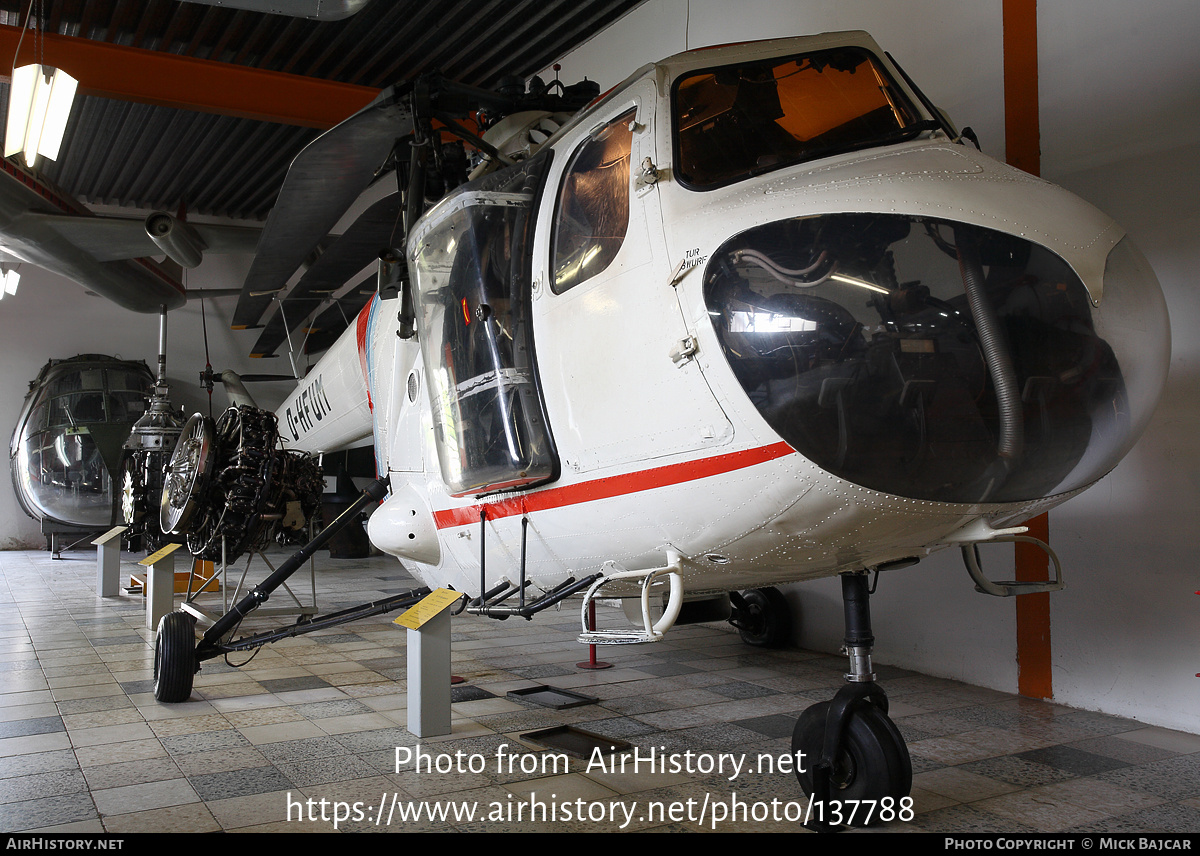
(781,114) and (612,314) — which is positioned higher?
(781,114)

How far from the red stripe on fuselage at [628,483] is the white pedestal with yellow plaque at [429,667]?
520 mm

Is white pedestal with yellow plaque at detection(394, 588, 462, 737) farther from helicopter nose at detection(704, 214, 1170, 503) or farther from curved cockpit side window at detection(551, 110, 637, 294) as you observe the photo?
helicopter nose at detection(704, 214, 1170, 503)

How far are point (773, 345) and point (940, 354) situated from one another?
41 cm

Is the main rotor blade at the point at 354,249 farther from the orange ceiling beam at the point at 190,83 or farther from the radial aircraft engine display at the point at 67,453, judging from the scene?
the radial aircraft engine display at the point at 67,453

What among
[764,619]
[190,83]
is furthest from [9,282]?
[764,619]

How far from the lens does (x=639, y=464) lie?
8.95 ft

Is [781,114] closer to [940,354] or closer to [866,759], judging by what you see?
[940,354]

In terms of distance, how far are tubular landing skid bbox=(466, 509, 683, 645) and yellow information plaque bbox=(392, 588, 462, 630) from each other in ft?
0.63

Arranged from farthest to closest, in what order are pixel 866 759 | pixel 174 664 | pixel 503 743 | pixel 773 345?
pixel 174 664 < pixel 503 743 < pixel 866 759 < pixel 773 345

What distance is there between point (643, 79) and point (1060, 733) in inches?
134

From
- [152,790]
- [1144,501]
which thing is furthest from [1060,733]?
[152,790]

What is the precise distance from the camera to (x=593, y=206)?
9.70 feet

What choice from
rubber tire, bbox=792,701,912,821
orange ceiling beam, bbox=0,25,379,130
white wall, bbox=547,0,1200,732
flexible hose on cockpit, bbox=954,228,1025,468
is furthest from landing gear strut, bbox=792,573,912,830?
orange ceiling beam, bbox=0,25,379,130

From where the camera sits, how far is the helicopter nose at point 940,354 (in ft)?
7.03
